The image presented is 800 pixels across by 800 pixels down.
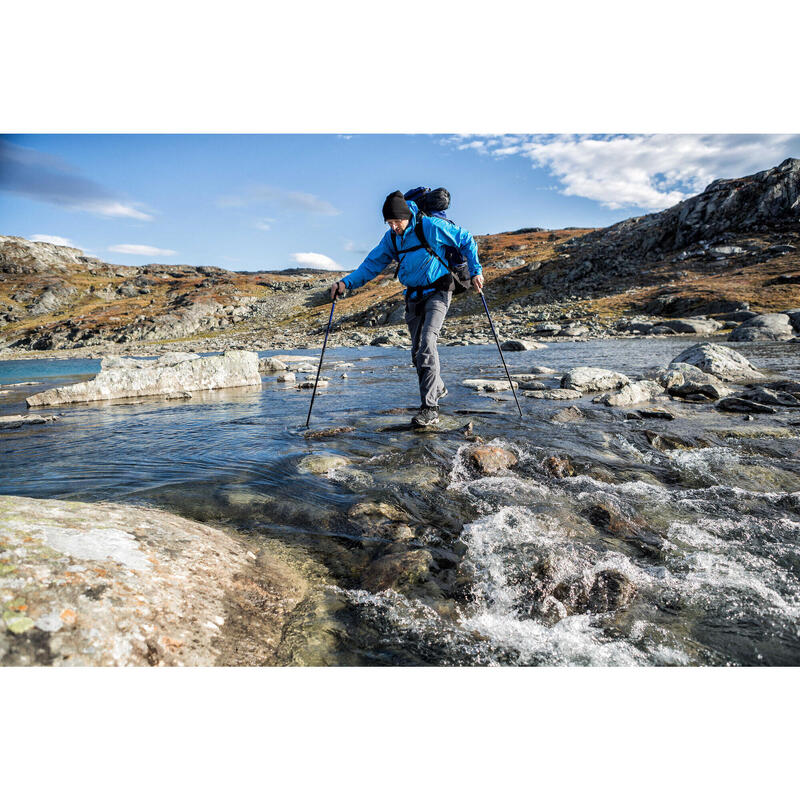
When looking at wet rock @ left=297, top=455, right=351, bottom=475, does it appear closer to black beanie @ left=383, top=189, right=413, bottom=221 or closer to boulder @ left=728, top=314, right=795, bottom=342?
black beanie @ left=383, top=189, right=413, bottom=221

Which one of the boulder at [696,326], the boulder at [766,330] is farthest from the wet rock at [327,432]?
the boulder at [696,326]

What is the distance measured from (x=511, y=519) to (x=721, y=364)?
12.3 meters

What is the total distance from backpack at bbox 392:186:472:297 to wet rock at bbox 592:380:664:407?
13.8ft

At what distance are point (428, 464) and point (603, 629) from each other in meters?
3.33

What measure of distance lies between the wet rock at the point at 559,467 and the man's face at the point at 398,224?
4726 mm

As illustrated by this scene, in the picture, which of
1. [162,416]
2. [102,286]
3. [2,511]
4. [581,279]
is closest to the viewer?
[2,511]

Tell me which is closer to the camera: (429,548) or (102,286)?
(429,548)

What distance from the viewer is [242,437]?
7707 millimetres

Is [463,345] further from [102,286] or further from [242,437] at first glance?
[102,286]

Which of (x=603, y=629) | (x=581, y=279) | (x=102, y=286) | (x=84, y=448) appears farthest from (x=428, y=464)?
(x=102, y=286)

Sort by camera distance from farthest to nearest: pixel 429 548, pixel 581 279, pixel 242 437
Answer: pixel 581 279 < pixel 242 437 < pixel 429 548

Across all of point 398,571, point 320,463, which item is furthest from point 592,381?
point 398,571

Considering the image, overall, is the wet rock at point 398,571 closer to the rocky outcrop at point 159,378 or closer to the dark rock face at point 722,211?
the rocky outcrop at point 159,378

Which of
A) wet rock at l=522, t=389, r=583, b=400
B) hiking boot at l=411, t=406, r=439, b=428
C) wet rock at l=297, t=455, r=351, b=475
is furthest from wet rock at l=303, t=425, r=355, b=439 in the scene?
wet rock at l=522, t=389, r=583, b=400
